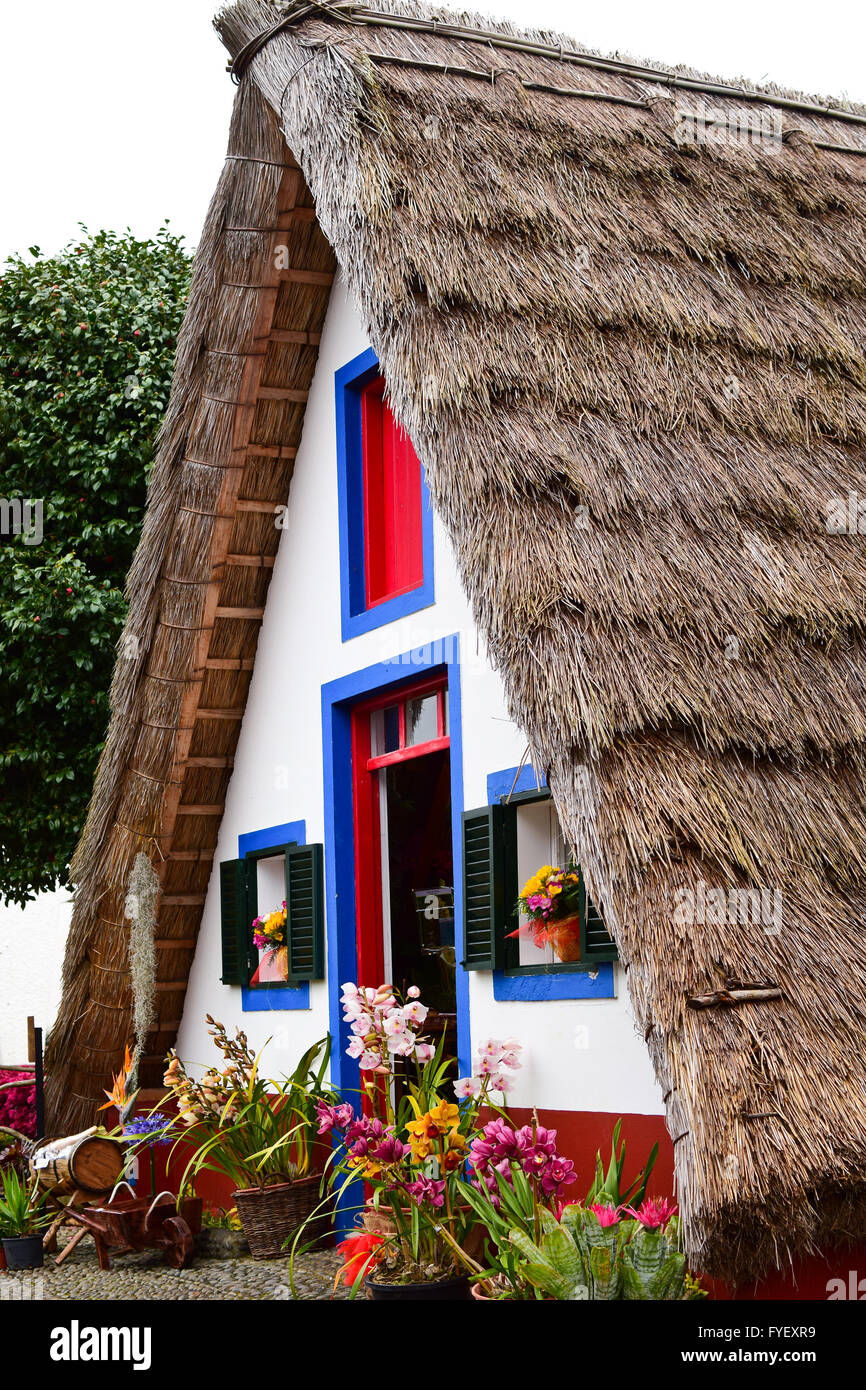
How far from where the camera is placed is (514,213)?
551 cm

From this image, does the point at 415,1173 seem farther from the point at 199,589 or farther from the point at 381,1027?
the point at 199,589

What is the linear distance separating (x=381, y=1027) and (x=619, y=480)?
7.70ft

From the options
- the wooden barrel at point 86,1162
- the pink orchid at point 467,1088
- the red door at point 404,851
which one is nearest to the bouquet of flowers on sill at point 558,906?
the pink orchid at point 467,1088

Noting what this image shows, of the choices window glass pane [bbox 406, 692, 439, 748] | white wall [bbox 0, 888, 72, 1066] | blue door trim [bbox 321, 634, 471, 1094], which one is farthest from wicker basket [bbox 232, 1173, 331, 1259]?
white wall [bbox 0, 888, 72, 1066]

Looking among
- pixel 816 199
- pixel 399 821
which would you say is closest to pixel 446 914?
pixel 399 821

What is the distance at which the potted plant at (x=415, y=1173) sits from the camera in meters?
4.88

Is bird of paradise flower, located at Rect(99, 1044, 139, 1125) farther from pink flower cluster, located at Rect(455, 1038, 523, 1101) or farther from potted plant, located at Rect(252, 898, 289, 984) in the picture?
pink flower cluster, located at Rect(455, 1038, 523, 1101)

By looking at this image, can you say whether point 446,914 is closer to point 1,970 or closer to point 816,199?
point 816,199

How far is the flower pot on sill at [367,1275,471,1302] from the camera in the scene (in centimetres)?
474

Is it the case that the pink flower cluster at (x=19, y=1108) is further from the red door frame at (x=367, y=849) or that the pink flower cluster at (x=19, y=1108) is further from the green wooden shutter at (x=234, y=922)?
the red door frame at (x=367, y=849)

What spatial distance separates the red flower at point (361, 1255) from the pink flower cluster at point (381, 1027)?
61cm

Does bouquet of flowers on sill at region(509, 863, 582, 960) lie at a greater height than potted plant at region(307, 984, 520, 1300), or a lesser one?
greater

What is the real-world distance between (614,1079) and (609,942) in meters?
0.48

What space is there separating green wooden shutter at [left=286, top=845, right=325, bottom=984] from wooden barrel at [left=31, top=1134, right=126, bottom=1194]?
1194 millimetres
